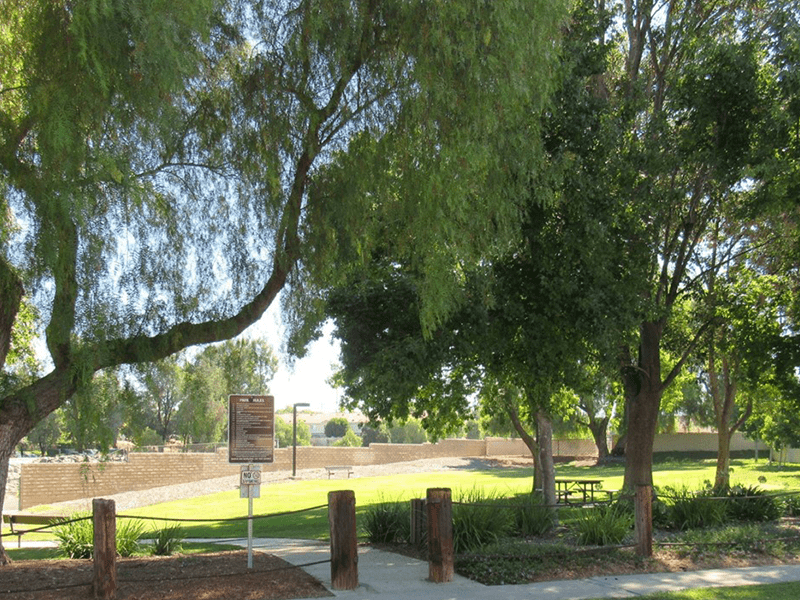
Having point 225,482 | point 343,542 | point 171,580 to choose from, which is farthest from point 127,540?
point 225,482

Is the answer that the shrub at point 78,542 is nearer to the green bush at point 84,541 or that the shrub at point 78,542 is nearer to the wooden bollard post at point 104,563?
the green bush at point 84,541

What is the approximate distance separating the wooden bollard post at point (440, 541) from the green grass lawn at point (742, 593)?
7.78ft

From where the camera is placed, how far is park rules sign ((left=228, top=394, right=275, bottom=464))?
11195 millimetres

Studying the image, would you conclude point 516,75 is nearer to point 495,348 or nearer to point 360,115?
point 360,115

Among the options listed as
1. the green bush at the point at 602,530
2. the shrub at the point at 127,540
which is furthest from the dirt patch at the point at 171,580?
the green bush at the point at 602,530

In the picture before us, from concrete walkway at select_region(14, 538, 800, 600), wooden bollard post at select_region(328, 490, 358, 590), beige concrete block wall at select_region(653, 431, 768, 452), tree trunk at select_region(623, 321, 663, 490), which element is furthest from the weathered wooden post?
beige concrete block wall at select_region(653, 431, 768, 452)

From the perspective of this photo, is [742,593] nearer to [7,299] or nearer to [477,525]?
[477,525]

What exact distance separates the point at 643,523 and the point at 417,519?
3.44 meters

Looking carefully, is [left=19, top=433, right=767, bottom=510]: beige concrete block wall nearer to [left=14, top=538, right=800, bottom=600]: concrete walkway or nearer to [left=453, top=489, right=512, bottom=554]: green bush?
[left=14, top=538, right=800, bottom=600]: concrete walkway

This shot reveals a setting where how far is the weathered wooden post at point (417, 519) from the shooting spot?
13.3 metres

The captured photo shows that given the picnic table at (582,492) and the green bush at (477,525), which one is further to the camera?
the picnic table at (582,492)

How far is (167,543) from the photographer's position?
1332cm

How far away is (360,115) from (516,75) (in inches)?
80.9

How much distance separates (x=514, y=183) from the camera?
12195 mm
